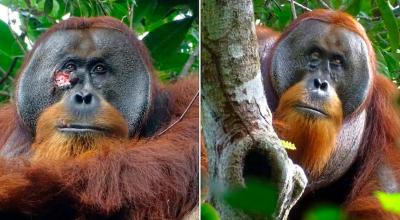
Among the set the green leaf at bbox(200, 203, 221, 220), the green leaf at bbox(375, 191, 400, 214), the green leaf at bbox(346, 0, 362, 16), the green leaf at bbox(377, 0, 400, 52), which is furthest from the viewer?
the green leaf at bbox(346, 0, 362, 16)

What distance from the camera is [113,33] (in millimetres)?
1016

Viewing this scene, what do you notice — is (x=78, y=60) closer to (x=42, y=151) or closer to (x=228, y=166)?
(x=42, y=151)

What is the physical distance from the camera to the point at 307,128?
139 cm

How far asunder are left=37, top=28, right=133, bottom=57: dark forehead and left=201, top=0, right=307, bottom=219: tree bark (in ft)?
0.87

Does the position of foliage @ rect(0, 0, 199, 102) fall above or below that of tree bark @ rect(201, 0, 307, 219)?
above

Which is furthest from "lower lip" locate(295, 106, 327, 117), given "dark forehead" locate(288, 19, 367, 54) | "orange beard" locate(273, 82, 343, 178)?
"dark forehead" locate(288, 19, 367, 54)

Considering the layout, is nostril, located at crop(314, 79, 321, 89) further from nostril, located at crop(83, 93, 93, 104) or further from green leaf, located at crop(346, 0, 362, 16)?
nostril, located at crop(83, 93, 93, 104)

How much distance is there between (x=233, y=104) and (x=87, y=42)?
0.33 meters

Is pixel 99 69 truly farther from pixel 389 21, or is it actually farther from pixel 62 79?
pixel 389 21

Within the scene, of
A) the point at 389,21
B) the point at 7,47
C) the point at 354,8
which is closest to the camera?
the point at 7,47

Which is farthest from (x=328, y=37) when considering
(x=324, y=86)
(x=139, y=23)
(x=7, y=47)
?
(x=7, y=47)

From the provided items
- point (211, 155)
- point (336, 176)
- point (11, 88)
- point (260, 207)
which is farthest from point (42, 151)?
point (336, 176)

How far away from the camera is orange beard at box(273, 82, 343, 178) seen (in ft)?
4.35

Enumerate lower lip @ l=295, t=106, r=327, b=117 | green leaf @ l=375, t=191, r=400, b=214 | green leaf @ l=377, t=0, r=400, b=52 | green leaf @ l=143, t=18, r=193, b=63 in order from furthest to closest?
lower lip @ l=295, t=106, r=327, b=117 → green leaf @ l=377, t=0, r=400, b=52 → green leaf @ l=143, t=18, r=193, b=63 → green leaf @ l=375, t=191, r=400, b=214
